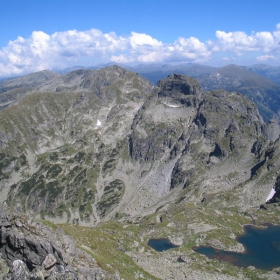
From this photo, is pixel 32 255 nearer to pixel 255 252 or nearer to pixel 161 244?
pixel 161 244

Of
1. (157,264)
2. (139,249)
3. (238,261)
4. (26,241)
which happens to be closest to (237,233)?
(238,261)

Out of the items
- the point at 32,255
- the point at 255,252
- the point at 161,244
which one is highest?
the point at 32,255

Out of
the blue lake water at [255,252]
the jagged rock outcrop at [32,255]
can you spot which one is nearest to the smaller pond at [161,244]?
the blue lake water at [255,252]

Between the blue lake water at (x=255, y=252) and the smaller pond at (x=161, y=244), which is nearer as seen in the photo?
the blue lake water at (x=255, y=252)

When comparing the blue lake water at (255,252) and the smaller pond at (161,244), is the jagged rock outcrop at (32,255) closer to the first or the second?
the blue lake water at (255,252)

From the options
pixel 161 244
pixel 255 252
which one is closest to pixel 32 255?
pixel 161 244

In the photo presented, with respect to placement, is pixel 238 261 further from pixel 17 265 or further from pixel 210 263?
pixel 17 265
